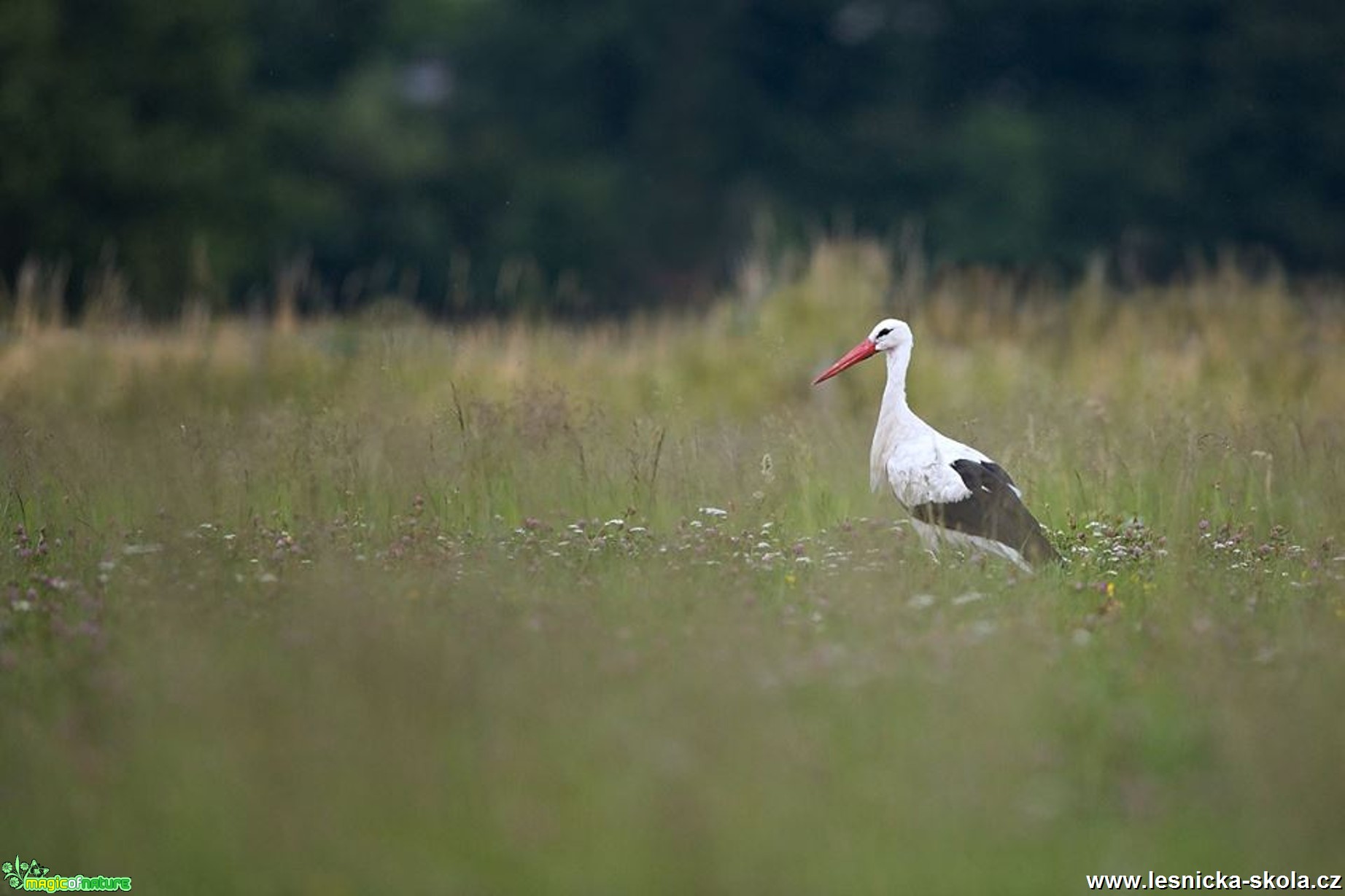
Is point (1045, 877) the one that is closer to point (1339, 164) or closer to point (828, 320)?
point (828, 320)

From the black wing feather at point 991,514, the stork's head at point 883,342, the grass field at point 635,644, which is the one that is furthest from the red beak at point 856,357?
the black wing feather at point 991,514

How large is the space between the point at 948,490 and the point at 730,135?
958 inches

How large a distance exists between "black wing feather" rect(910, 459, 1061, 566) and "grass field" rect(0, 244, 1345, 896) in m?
0.14

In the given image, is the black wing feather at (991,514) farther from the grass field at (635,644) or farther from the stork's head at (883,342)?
the stork's head at (883,342)

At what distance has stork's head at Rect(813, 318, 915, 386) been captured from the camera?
9109 mm

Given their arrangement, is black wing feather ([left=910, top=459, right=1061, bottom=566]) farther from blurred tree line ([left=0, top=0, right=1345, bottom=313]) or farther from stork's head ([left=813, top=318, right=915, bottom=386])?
blurred tree line ([left=0, top=0, right=1345, bottom=313])

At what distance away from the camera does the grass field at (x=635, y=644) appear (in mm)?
4398

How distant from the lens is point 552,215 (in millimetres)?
30875

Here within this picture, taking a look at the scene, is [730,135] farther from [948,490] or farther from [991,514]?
[991,514]

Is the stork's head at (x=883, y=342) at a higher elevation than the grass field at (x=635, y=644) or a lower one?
higher

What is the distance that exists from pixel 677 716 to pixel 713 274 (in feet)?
85.9

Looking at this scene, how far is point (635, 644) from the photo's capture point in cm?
584

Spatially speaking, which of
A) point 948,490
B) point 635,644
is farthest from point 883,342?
point 635,644

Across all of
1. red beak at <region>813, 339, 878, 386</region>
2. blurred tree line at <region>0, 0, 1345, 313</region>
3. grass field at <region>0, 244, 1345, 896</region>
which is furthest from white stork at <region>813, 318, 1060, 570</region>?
blurred tree line at <region>0, 0, 1345, 313</region>
